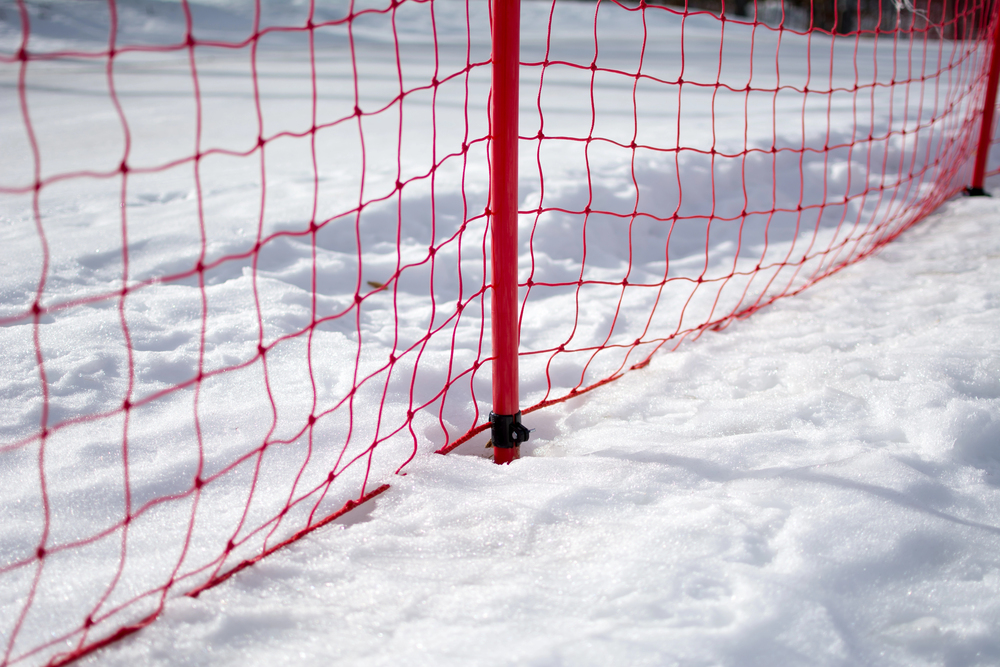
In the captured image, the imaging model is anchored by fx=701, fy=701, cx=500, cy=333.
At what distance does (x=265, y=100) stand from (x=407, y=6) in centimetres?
505

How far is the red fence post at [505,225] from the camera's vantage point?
127cm

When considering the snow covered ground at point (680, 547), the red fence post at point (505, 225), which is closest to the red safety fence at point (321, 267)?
the red fence post at point (505, 225)

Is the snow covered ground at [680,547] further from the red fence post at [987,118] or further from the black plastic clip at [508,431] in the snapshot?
the red fence post at [987,118]

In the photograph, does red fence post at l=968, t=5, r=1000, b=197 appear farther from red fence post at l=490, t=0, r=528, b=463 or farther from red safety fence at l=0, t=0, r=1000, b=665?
red fence post at l=490, t=0, r=528, b=463

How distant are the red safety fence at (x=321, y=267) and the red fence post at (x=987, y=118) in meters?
0.08

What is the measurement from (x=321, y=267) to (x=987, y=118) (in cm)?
298

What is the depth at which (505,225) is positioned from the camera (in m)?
1.36

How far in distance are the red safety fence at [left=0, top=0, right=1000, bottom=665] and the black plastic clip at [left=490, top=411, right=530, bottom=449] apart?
0.11 ft

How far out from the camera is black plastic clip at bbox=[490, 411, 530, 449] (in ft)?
4.79

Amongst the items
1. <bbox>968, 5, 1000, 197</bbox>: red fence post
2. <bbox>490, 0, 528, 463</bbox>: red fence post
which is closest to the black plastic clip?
<bbox>490, 0, 528, 463</bbox>: red fence post

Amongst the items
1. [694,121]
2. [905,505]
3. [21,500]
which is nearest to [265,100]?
[694,121]

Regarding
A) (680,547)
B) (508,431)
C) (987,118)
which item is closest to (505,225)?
(508,431)

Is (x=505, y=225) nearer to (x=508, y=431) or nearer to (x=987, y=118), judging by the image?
(x=508, y=431)

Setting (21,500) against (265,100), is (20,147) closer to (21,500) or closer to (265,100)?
(265,100)
